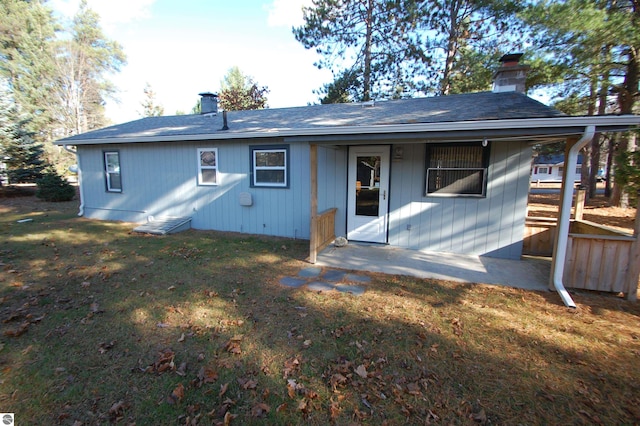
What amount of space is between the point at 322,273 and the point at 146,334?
8.87 feet

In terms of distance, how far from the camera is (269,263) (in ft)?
18.2

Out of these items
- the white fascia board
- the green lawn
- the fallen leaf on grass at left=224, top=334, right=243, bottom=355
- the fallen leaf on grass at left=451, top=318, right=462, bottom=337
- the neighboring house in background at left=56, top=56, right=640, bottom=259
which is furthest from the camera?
the neighboring house in background at left=56, top=56, right=640, bottom=259

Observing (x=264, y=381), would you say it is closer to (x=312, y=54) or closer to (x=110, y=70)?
(x=312, y=54)

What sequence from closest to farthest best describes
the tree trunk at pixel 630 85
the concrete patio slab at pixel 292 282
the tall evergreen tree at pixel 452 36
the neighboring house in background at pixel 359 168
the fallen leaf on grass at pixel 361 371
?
the fallen leaf on grass at pixel 361 371
the concrete patio slab at pixel 292 282
the neighboring house in background at pixel 359 168
the tree trunk at pixel 630 85
the tall evergreen tree at pixel 452 36

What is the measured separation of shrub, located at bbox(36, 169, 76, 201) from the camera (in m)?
12.6

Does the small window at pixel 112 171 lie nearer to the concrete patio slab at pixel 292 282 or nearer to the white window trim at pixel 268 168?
the white window trim at pixel 268 168

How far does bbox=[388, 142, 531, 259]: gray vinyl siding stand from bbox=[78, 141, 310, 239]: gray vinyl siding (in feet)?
7.47

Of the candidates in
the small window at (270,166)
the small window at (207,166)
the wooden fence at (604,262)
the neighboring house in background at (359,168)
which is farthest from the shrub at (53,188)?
the wooden fence at (604,262)

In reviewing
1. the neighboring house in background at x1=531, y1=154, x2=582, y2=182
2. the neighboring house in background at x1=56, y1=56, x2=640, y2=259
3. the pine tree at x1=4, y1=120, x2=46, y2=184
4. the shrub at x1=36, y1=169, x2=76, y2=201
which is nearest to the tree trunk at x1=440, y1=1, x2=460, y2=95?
the neighboring house in background at x1=56, y1=56, x2=640, y2=259

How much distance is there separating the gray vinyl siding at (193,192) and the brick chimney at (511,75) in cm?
519

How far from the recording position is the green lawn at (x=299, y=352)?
225 cm

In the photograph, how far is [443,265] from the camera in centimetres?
550

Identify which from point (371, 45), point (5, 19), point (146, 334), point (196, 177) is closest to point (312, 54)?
point (371, 45)

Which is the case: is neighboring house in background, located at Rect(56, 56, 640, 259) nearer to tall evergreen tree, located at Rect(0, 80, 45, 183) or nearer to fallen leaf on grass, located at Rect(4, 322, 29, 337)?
fallen leaf on grass, located at Rect(4, 322, 29, 337)
